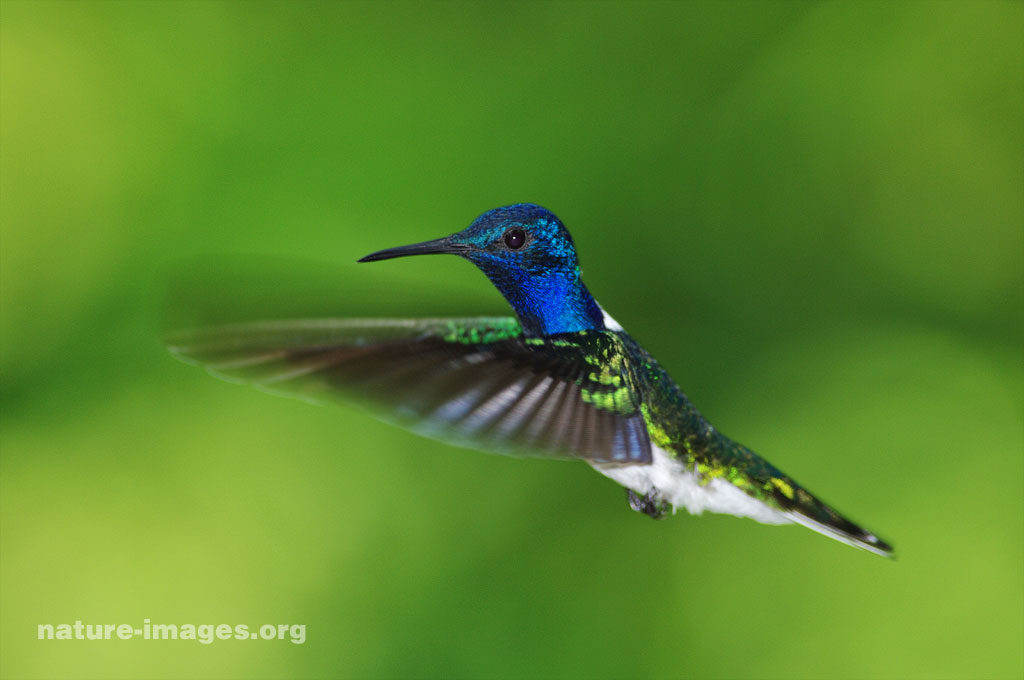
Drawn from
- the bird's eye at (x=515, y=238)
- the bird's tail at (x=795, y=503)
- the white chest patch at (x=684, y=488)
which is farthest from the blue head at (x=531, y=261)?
the bird's tail at (x=795, y=503)

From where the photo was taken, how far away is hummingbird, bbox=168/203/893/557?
1.01 meters

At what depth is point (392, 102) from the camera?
2541 mm

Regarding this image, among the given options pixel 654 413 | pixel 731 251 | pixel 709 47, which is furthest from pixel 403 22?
pixel 654 413

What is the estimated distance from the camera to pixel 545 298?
1.17m

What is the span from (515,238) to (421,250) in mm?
134

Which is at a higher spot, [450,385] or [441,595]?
[450,385]

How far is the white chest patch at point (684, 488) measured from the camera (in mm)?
1261

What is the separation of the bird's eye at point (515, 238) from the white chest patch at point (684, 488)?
1.03ft

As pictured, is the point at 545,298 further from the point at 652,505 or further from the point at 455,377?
the point at 652,505

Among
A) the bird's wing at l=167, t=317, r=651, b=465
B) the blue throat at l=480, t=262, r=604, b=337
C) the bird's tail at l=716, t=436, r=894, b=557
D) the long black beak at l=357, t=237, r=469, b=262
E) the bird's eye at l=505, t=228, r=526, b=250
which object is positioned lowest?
the bird's tail at l=716, t=436, r=894, b=557

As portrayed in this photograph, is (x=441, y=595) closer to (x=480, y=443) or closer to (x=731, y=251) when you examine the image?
(x=731, y=251)

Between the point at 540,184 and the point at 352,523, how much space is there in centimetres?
102

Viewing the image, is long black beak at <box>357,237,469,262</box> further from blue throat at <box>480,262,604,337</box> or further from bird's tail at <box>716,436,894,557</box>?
bird's tail at <box>716,436,894,557</box>

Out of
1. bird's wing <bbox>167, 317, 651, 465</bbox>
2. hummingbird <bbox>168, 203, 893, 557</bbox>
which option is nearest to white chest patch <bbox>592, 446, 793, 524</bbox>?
hummingbird <bbox>168, 203, 893, 557</bbox>
